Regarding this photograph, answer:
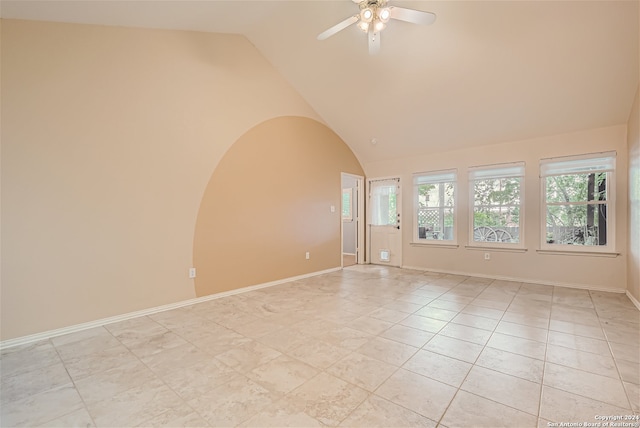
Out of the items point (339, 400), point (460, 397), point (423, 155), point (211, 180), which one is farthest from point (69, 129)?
point (423, 155)

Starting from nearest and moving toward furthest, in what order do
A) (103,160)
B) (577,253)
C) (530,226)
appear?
(103,160) → (577,253) → (530,226)

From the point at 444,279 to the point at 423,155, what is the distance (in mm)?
2522

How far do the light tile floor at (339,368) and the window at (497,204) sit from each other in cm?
163

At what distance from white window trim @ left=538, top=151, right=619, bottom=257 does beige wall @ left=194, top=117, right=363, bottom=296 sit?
11.6 feet

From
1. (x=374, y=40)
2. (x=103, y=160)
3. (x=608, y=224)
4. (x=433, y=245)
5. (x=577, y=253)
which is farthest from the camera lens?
(x=433, y=245)

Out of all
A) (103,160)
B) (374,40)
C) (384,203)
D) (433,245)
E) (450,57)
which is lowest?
(433,245)

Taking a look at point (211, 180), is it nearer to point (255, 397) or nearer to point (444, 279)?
point (255, 397)

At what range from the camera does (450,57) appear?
371cm

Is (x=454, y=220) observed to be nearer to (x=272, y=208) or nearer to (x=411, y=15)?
(x=272, y=208)

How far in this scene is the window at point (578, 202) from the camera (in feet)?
13.7

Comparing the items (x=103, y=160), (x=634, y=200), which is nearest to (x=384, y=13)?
(x=103, y=160)

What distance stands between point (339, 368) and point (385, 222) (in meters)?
4.71

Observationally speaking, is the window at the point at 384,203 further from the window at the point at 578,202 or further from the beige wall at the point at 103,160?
the beige wall at the point at 103,160

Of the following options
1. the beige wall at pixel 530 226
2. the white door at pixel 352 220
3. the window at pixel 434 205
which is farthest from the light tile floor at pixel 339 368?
the white door at pixel 352 220
